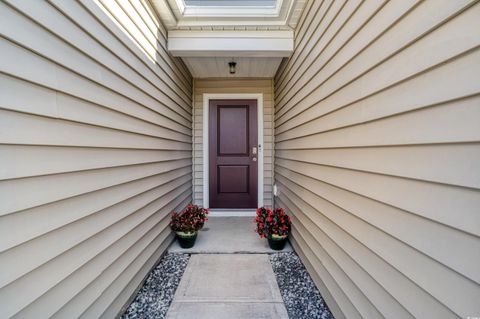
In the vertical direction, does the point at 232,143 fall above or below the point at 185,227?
above

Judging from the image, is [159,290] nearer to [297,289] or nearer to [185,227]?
[185,227]

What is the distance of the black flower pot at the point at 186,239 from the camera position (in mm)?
2449

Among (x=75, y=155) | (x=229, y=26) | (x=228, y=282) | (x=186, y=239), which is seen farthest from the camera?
(x=186, y=239)

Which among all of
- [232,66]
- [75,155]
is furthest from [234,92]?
[75,155]

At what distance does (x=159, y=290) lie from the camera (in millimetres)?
1795

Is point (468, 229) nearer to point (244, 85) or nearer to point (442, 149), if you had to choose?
point (442, 149)

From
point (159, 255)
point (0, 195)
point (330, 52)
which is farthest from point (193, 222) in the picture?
point (330, 52)

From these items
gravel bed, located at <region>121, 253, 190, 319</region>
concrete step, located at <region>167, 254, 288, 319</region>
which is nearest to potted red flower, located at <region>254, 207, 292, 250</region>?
concrete step, located at <region>167, 254, 288, 319</region>

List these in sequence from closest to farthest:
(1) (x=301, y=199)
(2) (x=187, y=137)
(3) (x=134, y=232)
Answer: (3) (x=134, y=232)
(1) (x=301, y=199)
(2) (x=187, y=137)

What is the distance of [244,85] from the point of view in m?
3.64

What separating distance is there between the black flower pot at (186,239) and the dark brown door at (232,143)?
122 centimetres

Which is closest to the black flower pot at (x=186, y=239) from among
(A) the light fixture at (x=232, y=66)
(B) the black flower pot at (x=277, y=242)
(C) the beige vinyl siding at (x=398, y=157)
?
(B) the black flower pot at (x=277, y=242)

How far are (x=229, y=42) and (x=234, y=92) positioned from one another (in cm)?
122

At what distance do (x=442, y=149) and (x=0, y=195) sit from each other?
4.77ft
